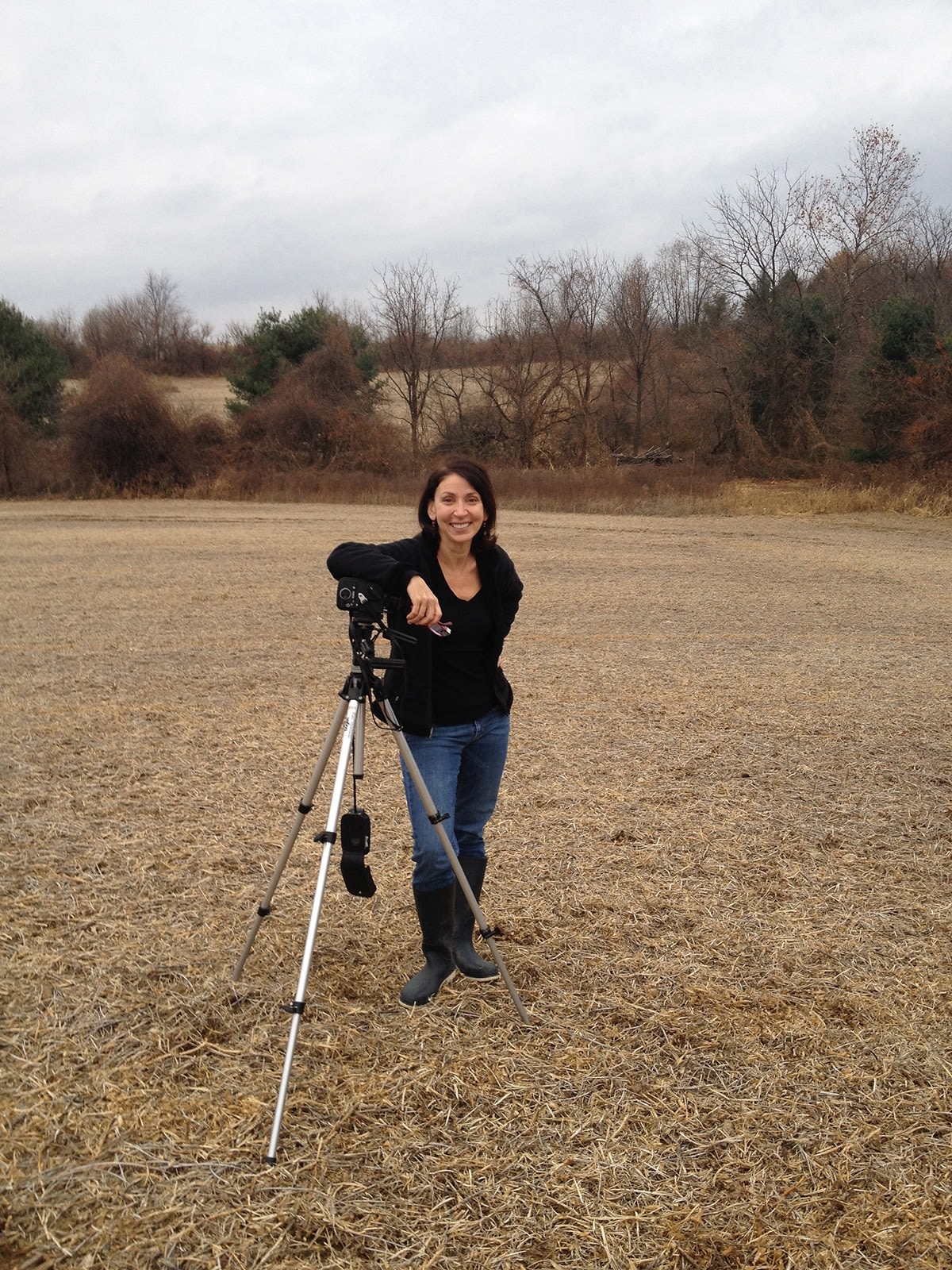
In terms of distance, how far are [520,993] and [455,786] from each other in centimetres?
90

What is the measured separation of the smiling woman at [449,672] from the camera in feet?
11.3

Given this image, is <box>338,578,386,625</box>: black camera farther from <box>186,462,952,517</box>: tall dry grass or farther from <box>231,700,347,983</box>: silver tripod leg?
<box>186,462,952,517</box>: tall dry grass

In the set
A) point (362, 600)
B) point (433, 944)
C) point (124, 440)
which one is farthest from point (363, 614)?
point (124, 440)

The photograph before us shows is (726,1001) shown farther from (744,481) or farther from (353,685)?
(744,481)

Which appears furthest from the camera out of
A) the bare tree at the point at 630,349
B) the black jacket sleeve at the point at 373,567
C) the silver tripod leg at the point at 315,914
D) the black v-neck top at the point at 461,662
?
the bare tree at the point at 630,349

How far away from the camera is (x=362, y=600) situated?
10.5 ft

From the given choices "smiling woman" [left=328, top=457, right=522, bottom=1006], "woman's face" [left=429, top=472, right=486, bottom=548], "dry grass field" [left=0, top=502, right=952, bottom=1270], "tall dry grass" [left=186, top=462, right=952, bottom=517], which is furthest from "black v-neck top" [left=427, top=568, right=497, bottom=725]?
"tall dry grass" [left=186, top=462, right=952, bottom=517]

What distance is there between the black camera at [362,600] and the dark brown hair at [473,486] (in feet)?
1.34

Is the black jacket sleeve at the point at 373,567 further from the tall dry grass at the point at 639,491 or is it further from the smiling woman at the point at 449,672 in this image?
the tall dry grass at the point at 639,491

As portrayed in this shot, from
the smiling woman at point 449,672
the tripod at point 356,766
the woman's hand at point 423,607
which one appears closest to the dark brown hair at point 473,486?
the smiling woman at point 449,672

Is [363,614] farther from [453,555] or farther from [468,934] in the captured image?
[468,934]

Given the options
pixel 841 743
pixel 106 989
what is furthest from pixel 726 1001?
pixel 841 743

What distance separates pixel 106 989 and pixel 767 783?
13.8 feet

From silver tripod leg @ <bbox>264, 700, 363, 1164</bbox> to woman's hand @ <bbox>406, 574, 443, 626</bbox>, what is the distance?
32 centimetres
